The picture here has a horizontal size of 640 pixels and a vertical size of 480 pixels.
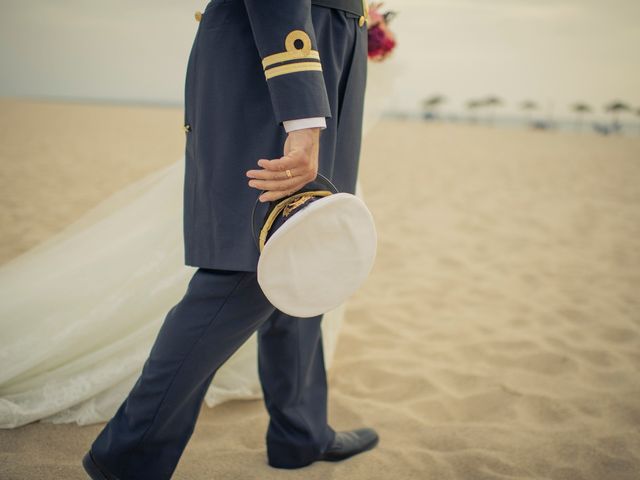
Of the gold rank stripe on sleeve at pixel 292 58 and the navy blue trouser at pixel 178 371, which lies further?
the navy blue trouser at pixel 178 371

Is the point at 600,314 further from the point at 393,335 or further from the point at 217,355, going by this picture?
the point at 217,355

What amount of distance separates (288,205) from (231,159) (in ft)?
0.65

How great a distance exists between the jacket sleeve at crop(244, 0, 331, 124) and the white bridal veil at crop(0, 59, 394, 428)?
92 centimetres

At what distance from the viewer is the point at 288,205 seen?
1044mm

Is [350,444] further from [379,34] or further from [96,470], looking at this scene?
[379,34]

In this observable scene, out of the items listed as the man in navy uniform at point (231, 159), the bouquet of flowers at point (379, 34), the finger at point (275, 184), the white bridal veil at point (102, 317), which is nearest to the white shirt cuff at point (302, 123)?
the man in navy uniform at point (231, 159)

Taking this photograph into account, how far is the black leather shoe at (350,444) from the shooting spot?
1621 millimetres

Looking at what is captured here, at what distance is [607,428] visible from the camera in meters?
1.87

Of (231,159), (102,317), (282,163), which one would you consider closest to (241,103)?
(231,159)

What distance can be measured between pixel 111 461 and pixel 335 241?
28.0 inches

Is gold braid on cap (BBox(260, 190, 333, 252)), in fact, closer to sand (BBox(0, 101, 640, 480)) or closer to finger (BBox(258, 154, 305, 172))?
finger (BBox(258, 154, 305, 172))

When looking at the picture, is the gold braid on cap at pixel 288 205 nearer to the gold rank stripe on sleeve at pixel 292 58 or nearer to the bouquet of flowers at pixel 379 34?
the gold rank stripe on sleeve at pixel 292 58

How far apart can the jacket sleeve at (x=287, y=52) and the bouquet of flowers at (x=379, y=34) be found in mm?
722

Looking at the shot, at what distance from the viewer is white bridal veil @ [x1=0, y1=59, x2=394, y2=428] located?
173cm
